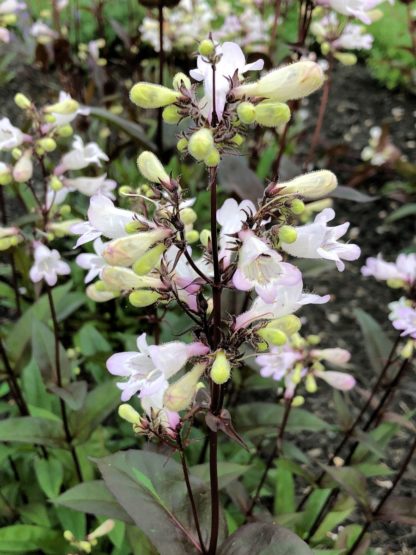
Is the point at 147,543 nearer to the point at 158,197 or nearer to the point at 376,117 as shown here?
the point at 158,197

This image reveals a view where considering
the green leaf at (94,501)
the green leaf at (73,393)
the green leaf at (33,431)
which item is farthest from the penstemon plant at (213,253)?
the green leaf at (33,431)

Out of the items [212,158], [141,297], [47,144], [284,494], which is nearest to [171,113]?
[212,158]

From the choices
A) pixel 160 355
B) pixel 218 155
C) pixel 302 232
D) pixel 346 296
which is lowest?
pixel 346 296

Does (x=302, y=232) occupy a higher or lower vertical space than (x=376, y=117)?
higher

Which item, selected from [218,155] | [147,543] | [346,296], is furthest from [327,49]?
[147,543]

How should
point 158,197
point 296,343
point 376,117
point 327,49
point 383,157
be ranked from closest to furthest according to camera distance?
point 158,197
point 296,343
point 327,49
point 383,157
point 376,117

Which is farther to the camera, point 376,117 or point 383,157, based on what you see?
point 376,117

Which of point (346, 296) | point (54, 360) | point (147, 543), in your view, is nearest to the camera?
point (147, 543)
